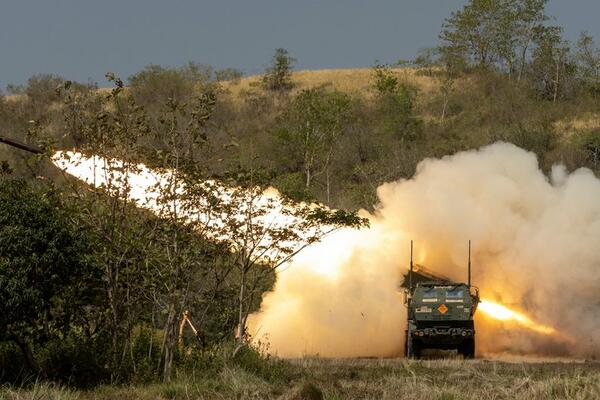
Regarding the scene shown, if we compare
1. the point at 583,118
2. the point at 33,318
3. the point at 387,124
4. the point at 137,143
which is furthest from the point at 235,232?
the point at 583,118

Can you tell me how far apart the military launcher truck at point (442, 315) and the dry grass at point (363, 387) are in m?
6.98

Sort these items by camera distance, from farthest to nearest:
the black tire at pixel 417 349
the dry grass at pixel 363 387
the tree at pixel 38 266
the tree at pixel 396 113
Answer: the tree at pixel 396 113
the black tire at pixel 417 349
the tree at pixel 38 266
the dry grass at pixel 363 387

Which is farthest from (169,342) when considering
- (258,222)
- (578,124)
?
(578,124)

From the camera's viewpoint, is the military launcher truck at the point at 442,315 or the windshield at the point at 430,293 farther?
the windshield at the point at 430,293

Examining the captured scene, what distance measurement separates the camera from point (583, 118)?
88438mm

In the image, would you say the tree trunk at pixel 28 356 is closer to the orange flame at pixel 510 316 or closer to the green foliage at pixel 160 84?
the orange flame at pixel 510 316

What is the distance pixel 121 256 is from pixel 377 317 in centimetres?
1682

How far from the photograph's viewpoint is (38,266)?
2234 cm

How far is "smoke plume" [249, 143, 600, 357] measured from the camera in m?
37.7

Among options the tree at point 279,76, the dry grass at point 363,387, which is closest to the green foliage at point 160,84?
the tree at point 279,76

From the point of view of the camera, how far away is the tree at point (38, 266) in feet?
72.2

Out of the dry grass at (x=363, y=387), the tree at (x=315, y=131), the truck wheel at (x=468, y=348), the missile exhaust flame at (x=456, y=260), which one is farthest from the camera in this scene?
the tree at (x=315, y=131)

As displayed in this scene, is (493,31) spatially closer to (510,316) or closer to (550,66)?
(550,66)

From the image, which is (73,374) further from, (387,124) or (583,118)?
(583,118)
